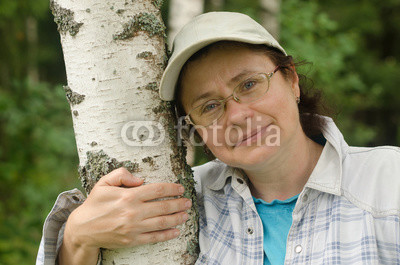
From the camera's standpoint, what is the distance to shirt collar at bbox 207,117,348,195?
1.48 metres

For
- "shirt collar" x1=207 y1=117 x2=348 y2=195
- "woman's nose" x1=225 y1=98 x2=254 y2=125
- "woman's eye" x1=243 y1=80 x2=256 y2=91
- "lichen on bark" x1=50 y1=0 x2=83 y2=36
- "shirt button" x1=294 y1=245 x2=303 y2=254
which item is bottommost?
"shirt button" x1=294 y1=245 x2=303 y2=254

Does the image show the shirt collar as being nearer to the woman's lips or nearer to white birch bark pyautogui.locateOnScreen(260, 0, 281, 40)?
the woman's lips

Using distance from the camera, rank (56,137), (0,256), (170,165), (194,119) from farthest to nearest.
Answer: (56,137)
(0,256)
(194,119)
(170,165)

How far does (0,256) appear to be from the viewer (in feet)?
9.29

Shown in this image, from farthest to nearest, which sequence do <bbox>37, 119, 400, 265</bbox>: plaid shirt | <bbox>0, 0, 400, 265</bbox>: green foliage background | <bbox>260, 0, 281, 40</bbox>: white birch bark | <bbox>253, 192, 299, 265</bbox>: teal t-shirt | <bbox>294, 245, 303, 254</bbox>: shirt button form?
<bbox>260, 0, 281, 40</bbox>: white birch bark, <bbox>0, 0, 400, 265</bbox>: green foliage background, <bbox>253, 192, 299, 265</bbox>: teal t-shirt, <bbox>294, 245, 303, 254</bbox>: shirt button, <bbox>37, 119, 400, 265</bbox>: plaid shirt

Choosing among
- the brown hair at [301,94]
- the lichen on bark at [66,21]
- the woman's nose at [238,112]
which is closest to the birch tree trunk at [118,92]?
the lichen on bark at [66,21]

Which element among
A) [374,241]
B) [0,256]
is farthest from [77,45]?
[0,256]

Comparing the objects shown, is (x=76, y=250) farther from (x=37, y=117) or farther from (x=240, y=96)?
(x=37, y=117)

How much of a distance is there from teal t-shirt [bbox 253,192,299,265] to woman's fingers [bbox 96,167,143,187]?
61cm

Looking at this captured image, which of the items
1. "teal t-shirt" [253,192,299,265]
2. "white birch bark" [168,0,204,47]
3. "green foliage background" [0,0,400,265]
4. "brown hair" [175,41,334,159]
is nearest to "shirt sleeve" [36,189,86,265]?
"brown hair" [175,41,334,159]

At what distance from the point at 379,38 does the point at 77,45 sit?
1214cm

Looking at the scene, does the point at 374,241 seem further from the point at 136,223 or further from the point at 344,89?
the point at 344,89

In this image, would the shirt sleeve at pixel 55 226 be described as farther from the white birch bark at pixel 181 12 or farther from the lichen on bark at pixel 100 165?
the white birch bark at pixel 181 12

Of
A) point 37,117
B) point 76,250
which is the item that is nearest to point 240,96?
point 76,250
